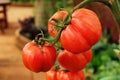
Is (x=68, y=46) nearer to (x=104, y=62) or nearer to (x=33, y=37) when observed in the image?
(x=104, y=62)

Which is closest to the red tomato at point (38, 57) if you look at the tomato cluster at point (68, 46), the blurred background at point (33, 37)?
the tomato cluster at point (68, 46)

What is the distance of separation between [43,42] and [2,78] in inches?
115

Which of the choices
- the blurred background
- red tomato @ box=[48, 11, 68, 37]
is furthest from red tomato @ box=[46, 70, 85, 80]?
the blurred background

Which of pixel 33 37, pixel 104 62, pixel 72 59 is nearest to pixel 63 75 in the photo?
pixel 72 59

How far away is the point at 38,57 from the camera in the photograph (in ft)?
2.17

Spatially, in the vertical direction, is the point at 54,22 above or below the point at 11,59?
above

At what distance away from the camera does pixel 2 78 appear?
350cm

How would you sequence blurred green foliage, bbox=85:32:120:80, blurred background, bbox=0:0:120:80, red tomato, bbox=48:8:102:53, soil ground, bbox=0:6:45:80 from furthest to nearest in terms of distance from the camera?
soil ground, bbox=0:6:45:80, blurred background, bbox=0:0:120:80, blurred green foliage, bbox=85:32:120:80, red tomato, bbox=48:8:102:53

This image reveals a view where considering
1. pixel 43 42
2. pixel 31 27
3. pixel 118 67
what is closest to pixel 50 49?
pixel 43 42

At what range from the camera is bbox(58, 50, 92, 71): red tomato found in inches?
26.4

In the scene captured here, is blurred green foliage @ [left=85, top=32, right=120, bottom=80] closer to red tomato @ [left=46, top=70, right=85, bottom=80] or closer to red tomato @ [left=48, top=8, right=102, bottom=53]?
red tomato @ [left=46, top=70, right=85, bottom=80]

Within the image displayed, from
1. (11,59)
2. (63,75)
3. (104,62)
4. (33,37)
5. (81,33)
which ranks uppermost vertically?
(81,33)

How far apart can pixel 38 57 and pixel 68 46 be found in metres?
0.09

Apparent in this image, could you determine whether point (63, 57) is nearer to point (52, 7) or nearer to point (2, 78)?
point (2, 78)
